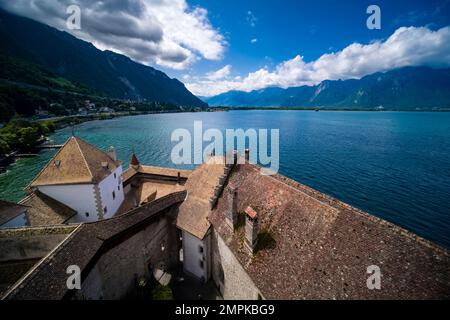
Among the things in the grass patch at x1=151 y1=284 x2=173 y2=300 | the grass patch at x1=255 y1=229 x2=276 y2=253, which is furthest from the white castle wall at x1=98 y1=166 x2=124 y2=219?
the grass patch at x1=255 y1=229 x2=276 y2=253

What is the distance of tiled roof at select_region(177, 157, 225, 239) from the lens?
23.1m

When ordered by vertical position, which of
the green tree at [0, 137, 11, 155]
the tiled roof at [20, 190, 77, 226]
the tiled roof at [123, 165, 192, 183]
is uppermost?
the green tree at [0, 137, 11, 155]

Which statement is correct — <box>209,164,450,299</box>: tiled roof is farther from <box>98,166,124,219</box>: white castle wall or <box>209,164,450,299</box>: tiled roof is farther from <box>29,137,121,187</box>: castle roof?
<box>29,137,121,187</box>: castle roof

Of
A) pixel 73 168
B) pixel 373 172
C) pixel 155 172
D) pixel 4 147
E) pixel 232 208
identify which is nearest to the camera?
pixel 232 208

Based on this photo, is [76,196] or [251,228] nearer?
[251,228]

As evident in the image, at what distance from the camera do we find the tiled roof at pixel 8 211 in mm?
18781

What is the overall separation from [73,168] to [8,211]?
7.76m

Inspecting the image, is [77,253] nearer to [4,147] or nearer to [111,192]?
[111,192]

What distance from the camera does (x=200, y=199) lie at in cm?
2561

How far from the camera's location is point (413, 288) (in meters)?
10.7

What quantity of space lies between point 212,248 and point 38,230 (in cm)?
1570

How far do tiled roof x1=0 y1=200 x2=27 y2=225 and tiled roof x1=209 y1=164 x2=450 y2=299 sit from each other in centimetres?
1971

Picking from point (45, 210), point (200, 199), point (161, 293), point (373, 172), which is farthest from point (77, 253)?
point (373, 172)
